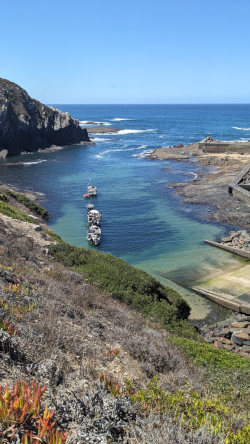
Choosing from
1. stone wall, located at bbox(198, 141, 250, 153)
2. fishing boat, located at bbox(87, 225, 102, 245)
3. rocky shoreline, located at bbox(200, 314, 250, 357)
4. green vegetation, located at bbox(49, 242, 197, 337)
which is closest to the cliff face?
stone wall, located at bbox(198, 141, 250, 153)

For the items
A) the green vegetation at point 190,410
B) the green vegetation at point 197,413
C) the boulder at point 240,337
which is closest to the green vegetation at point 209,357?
the green vegetation at point 190,410

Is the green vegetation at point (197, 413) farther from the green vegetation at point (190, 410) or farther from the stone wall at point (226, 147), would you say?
the stone wall at point (226, 147)

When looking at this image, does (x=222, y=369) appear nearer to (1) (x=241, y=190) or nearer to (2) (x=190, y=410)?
(2) (x=190, y=410)

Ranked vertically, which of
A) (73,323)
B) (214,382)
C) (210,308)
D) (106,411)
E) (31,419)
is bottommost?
(210,308)

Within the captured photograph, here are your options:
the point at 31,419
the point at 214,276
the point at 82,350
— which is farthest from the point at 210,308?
the point at 31,419

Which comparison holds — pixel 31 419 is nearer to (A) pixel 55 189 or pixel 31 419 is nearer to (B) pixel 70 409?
(B) pixel 70 409

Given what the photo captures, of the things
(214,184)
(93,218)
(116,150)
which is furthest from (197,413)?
(116,150)
